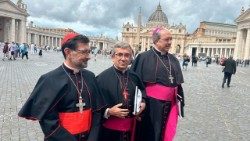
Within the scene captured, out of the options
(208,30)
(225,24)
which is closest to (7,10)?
(208,30)

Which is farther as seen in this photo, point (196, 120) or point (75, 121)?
point (196, 120)

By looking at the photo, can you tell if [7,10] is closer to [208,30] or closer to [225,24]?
[208,30]

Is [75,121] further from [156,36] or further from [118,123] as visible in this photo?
[156,36]

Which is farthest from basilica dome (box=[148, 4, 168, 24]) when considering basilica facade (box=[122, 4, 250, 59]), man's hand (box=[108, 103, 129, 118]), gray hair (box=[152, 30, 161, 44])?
man's hand (box=[108, 103, 129, 118])

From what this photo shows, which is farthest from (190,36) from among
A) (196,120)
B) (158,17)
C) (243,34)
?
(196,120)

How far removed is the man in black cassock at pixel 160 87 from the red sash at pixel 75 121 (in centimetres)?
150

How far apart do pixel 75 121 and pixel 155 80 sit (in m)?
1.89

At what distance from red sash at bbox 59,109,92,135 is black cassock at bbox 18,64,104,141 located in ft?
0.12

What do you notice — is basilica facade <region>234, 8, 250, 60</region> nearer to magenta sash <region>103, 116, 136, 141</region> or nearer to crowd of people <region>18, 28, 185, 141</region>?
crowd of people <region>18, 28, 185, 141</region>

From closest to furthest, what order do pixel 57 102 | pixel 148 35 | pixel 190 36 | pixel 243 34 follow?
pixel 57 102
pixel 243 34
pixel 148 35
pixel 190 36

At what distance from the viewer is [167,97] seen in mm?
5027

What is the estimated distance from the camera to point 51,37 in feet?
387

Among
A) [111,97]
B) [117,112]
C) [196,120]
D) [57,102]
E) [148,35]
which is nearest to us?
[57,102]

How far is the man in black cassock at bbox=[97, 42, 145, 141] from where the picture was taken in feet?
13.7
